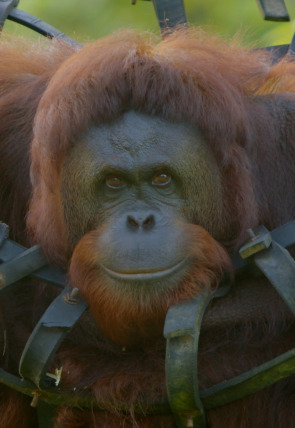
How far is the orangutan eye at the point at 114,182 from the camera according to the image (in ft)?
8.69

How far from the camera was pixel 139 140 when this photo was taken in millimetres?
2588

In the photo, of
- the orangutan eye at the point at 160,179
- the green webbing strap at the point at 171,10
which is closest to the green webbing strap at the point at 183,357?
the orangutan eye at the point at 160,179

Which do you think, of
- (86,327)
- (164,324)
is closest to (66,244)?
(86,327)

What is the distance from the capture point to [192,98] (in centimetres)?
263

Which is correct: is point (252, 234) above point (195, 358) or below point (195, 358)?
above

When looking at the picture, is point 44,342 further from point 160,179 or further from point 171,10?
point 171,10

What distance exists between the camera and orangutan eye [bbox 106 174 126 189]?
265 cm

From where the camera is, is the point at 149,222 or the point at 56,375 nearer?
the point at 149,222

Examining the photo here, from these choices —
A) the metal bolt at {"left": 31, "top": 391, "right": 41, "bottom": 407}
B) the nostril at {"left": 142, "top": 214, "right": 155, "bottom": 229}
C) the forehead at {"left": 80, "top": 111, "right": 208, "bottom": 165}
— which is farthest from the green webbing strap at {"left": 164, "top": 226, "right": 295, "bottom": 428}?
the metal bolt at {"left": 31, "top": 391, "right": 41, "bottom": 407}

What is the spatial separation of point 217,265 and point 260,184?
0.41m

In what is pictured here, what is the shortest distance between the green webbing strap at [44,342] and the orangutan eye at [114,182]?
1.43 feet

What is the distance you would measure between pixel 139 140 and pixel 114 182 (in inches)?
6.8

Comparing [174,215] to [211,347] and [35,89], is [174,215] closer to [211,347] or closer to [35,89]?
[211,347]

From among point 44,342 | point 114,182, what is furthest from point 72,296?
point 114,182
